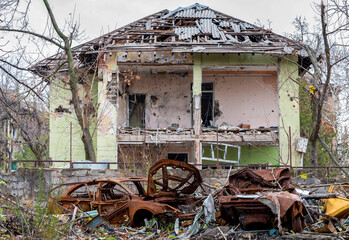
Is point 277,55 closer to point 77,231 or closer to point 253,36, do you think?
point 253,36

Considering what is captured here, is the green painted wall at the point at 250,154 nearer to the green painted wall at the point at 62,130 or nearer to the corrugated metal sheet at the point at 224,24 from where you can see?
the corrugated metal sheet at the point at 224,24

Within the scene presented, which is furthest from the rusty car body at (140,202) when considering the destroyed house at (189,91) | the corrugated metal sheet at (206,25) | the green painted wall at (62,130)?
the green painted wall at (62,130)

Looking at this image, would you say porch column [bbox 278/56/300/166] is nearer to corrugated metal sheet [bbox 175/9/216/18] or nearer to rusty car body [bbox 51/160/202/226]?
corrugated metal sheet [bbox 175/9/216/18]

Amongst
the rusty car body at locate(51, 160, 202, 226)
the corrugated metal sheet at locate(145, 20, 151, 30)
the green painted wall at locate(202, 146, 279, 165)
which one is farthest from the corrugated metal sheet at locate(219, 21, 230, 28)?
the rusty car body at locate(51, 160, 202, 226)

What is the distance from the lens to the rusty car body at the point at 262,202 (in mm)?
8148

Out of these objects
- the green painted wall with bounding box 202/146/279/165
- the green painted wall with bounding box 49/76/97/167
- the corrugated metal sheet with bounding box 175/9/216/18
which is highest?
the corrugated metal sheet with bounding box 175/9/216/18

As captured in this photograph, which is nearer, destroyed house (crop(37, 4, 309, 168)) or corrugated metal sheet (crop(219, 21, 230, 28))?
destroyed house (crop(37, 4, 309, 168))

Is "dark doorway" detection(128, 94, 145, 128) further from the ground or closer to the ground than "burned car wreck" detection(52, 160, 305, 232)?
further from the ground

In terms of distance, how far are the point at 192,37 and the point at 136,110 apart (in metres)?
5.08

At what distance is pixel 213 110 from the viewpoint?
885 inches

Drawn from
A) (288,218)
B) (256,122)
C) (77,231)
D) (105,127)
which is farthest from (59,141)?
(288,218)

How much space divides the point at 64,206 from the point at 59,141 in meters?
11.2

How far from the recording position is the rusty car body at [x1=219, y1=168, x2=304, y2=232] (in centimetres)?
815

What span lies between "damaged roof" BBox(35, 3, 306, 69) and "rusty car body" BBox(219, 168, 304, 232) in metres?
8.84
